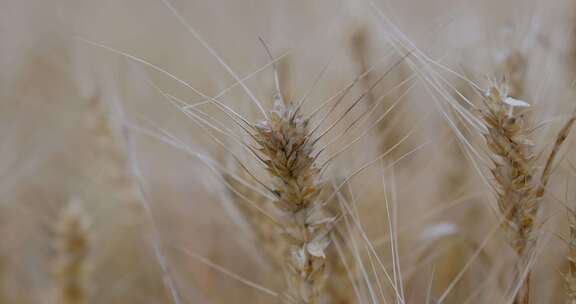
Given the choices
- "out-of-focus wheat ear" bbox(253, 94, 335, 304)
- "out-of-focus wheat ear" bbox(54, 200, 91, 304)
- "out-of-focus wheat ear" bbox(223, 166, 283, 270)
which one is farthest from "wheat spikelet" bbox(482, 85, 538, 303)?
"out-of-focus wheat ear" bbox(54, 200, 91, 304)

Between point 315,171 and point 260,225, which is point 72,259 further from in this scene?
point 315,171

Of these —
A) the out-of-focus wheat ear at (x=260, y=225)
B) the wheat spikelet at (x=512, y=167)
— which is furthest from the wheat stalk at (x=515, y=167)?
the out-of-focus wheat ear at (x=260, y=225)

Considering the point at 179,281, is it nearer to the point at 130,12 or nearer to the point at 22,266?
the point at 22,266

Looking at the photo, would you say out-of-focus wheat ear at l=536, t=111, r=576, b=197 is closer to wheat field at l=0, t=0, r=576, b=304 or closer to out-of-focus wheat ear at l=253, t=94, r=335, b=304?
wheat field at l=0, t=0, r=576, b=304

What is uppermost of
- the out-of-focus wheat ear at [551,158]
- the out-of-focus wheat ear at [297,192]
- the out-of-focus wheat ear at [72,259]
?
the out-of-focus wheat ear at [72,259]

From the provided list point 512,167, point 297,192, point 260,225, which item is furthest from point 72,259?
point 512,167

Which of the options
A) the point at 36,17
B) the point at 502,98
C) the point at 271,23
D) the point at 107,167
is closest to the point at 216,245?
the point at 107,167

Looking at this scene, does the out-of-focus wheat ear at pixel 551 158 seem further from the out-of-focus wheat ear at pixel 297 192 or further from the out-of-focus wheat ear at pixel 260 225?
the out-of-focus wheat ear at pixel 260 225
